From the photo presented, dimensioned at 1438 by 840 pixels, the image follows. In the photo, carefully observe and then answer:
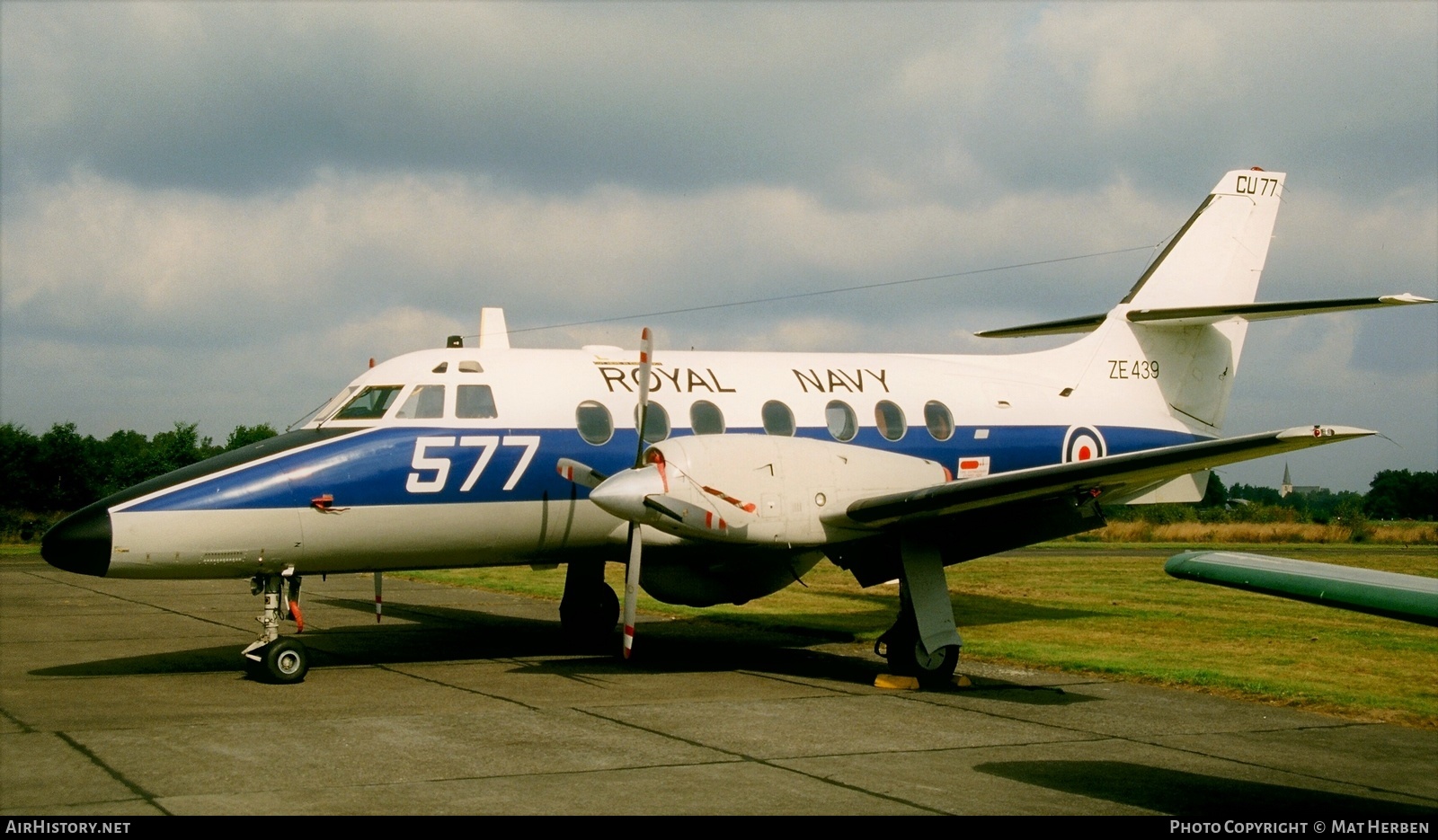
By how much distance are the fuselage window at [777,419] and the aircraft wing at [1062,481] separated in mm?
2354

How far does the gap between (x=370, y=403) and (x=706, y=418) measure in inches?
140

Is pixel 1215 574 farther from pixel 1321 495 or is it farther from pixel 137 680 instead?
pixel 1321 495

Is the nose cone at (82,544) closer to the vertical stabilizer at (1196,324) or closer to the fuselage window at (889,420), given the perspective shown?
the fuselage window at (889,420)

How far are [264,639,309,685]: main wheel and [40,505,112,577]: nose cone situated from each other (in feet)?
5.34

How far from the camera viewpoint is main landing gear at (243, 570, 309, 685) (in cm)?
1144

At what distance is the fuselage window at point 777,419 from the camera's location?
1378cm

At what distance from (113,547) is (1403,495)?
283 feet

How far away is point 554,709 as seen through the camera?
10.2m

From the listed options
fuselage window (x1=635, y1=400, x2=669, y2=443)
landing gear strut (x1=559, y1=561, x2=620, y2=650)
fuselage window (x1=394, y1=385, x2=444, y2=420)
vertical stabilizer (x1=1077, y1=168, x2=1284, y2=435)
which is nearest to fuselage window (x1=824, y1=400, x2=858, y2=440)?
fuselage window (x1=635, y1=400, x2=669, y2=443)

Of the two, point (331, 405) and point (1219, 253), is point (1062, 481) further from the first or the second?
point (1219, 253)

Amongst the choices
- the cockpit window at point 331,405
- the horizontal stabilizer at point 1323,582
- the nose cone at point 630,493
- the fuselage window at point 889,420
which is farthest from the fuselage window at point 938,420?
the horizontal stabilizer at point 1323,582

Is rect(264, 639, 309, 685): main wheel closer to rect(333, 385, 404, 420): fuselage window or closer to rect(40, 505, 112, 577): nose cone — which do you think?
rect(40, 505, 112, 577): nose cone

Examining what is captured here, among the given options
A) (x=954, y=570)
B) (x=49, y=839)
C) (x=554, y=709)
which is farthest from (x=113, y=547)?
(x=954, y=570)

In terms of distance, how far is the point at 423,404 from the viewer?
12.5 meters
